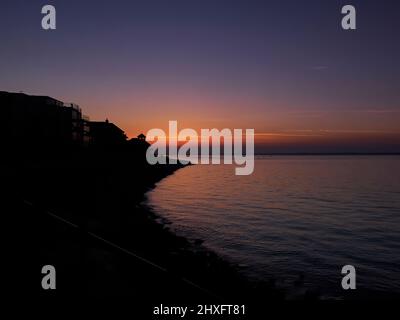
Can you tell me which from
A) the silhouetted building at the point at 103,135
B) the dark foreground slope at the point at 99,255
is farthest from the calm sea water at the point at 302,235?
the silhouetted building at the point at 103,135

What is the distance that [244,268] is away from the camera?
1977 cm

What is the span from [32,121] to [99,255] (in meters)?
42.7

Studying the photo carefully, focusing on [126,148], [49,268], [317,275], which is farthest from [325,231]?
[126,148]

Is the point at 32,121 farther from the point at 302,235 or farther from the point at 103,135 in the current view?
the point at 103,135

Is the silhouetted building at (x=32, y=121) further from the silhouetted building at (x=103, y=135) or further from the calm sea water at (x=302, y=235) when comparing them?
the silhouetted building at (x=103, y=135)

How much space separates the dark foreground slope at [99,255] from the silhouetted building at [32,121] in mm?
18029

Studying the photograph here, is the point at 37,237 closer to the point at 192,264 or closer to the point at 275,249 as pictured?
the point at 192,264

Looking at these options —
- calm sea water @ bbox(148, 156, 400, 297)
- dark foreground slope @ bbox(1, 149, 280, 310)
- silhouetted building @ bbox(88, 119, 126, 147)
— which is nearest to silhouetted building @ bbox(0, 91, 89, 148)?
dark foreground slope @ bbox(1, 149, 280, 310)

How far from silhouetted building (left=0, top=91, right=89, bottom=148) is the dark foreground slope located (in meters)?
18.0

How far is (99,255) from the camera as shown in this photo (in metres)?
14.2

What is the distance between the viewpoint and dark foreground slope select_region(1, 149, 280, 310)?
3.64 meters

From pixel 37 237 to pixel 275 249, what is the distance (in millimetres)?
16370

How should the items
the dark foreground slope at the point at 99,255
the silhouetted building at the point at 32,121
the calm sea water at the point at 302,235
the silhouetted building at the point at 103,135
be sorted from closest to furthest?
the dark foreground slope at the point at 99,255
the calm sea water at the point at 302,235
the silhouetted building at the point at 32,121
the silhouetted building at the point at 103,135

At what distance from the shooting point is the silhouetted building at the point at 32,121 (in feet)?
158
